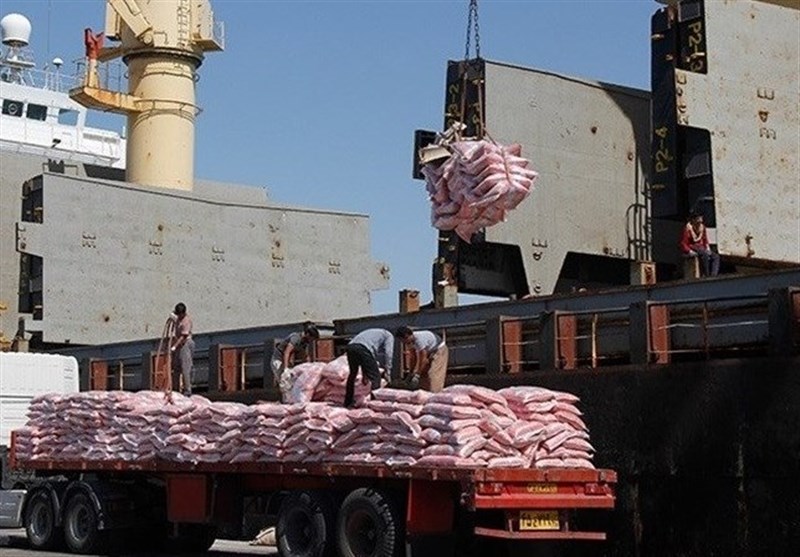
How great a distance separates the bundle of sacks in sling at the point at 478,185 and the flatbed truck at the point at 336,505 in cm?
412

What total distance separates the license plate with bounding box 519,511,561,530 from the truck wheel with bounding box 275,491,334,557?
1903mm

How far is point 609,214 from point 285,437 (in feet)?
33.0

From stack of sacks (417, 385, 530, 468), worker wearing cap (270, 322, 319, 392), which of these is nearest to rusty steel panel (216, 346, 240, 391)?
worker wearing cap (270, 322, 319, 392)

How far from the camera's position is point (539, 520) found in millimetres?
12047

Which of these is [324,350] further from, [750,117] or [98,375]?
[750,117]

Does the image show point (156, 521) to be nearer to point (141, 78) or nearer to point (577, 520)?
point (577, 520)

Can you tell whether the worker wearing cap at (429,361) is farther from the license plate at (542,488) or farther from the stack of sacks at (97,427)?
the stack of sacks at (97,427)

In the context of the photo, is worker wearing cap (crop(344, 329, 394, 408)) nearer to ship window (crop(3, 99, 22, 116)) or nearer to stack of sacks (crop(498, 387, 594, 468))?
stack of sacks (crop(498, 387, 594, 468))

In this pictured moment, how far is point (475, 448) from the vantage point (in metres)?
12.0

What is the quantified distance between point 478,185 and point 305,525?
498 cm

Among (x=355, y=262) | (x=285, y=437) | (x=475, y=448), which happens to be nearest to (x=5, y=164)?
(x=355, y=262)

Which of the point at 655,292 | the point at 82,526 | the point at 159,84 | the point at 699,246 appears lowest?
the point at 82,526

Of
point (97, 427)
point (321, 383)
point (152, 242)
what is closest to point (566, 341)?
point (321, 383)

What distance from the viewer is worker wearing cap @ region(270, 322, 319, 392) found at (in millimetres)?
17172
